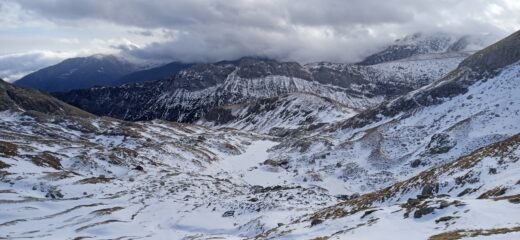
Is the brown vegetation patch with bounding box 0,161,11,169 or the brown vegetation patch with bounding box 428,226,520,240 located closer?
the brown vegetation patch with bounding box 428,226,520,240

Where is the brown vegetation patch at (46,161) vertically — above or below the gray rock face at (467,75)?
below

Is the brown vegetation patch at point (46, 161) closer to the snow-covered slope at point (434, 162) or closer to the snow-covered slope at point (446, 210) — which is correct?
the snow-covered slope at point (434, 162)

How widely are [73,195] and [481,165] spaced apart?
81.7 metres

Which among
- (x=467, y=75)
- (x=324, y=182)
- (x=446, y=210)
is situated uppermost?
(x=467, y=75)

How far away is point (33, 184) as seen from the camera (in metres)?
113

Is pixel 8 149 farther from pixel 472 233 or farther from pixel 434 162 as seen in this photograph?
pixel 472 233

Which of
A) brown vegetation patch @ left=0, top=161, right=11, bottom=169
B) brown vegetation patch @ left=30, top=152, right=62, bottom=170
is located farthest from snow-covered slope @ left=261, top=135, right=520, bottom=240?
brown vegetation patch @ left=30, top=152, right=62, bottom=170

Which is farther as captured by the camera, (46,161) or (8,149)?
(8,149)

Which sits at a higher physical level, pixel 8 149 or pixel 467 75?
pixel 467 75

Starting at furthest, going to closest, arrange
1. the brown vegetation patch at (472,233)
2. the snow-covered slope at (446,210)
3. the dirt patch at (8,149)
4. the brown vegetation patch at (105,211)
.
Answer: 1. the dirt patch at (8,149)
2. the brown vegetation patch at (105,211)
3. the snow-covered slope at (446,210)
4. the brown vegetation patch at (472,233)

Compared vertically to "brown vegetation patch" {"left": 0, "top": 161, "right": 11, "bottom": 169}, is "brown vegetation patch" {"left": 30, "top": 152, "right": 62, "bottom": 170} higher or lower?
lower

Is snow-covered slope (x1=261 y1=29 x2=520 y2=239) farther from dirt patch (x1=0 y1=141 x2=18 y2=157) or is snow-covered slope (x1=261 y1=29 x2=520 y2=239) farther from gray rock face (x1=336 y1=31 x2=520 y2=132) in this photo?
dirt patch (x1=0 y1=141 x2=18 y2=157)

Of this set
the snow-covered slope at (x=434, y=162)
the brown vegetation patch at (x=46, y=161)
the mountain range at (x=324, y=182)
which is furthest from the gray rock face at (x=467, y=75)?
the brown vegetation patch at (x=46, y=161)

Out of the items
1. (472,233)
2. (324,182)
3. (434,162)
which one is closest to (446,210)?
(472,233)
